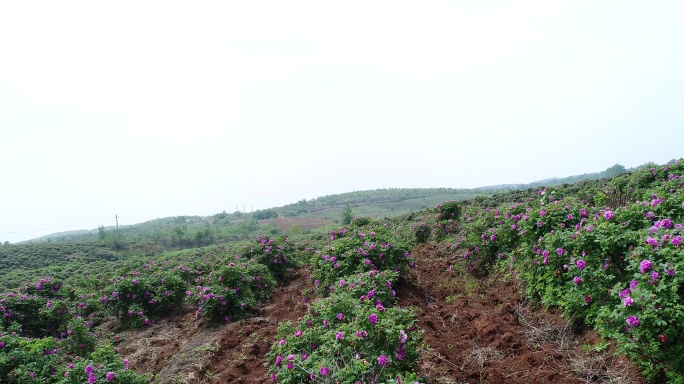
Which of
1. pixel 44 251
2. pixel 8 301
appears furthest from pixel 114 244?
pixel 8 301

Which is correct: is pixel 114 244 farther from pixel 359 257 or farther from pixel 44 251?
pixel 359 257

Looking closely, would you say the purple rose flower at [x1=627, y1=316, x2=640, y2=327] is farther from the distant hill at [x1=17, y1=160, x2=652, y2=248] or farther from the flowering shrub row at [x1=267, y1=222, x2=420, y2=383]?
the distant hill at [x1=17, y1=160, x2=652, y2=248]

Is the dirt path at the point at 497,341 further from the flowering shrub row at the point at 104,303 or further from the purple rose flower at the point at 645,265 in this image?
the flowering shrub row at the point at 104,303

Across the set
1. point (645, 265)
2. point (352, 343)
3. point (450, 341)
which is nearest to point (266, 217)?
point (450, 341)

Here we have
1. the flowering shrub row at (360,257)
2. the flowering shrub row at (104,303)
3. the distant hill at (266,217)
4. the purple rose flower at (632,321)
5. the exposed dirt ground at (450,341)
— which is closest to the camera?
the purple rose flower at (632,321)

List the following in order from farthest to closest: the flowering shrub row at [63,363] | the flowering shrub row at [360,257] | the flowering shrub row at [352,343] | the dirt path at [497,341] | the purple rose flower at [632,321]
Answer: the flowering shrub row at [360,257] → the flowering shrub row at [63,363] → the dirt path at [497,341] → the flowering shrub row at [352,343] → the purple rose flower at [632,321]

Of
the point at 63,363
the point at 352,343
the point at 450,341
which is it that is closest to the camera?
the point at 352,343

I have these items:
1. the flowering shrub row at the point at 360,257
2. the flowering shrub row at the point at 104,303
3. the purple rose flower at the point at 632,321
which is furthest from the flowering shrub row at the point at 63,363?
the purple rose flower at the point at 632,321

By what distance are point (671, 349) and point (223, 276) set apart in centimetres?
651

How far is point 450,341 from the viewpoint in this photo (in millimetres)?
4316

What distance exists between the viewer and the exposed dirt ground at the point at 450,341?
11.3 ft

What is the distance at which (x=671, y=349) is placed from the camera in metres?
2.63

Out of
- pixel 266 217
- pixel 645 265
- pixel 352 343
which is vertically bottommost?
pixel 266 217

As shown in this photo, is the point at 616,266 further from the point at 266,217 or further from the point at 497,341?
the point at 266,217
